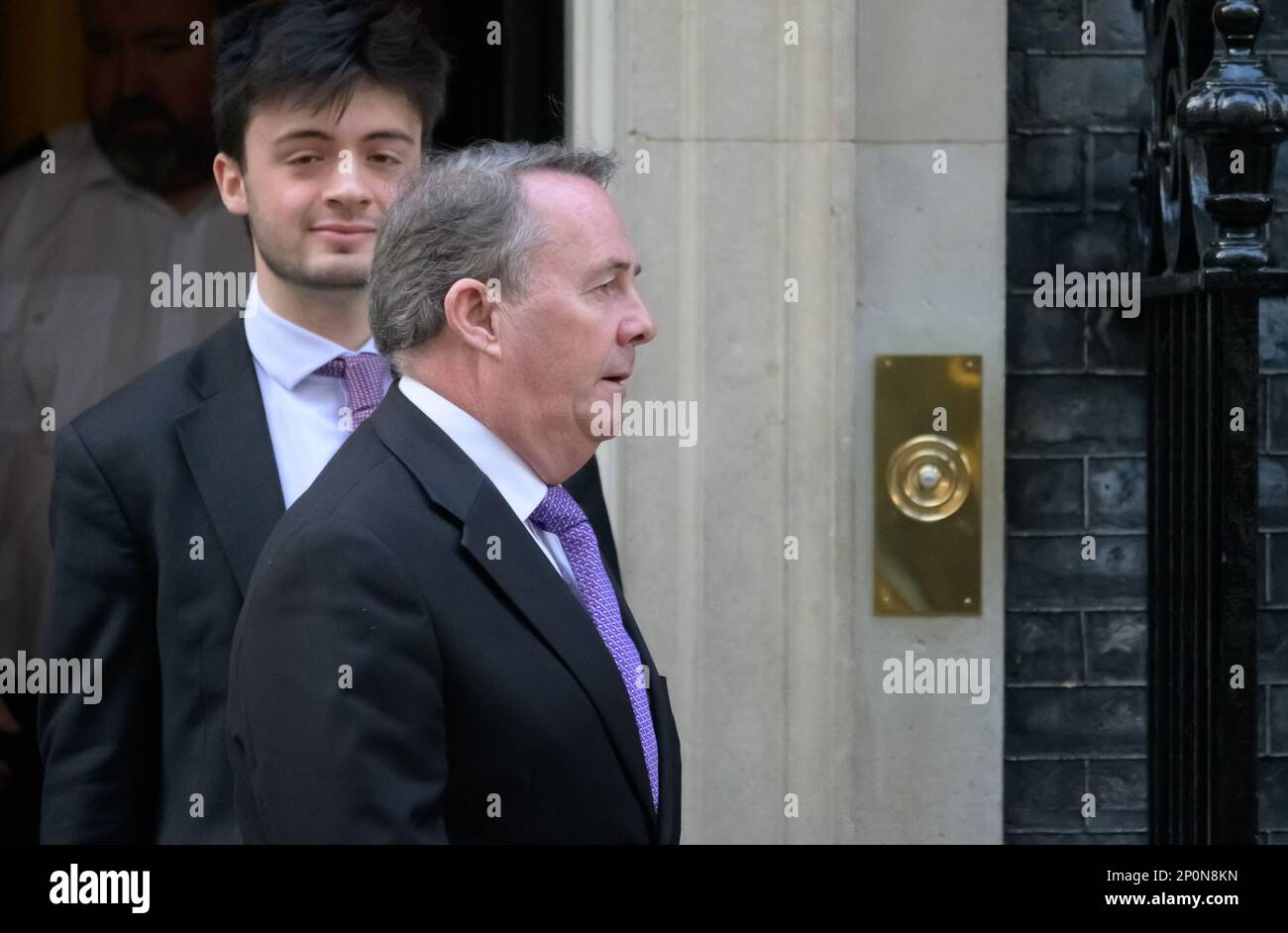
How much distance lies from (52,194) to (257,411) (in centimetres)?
214

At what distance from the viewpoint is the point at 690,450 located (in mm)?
4133

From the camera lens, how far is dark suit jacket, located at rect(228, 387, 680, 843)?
1.96 metres

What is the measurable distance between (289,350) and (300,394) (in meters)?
0.07

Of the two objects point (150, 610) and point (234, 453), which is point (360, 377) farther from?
point (150, 610)

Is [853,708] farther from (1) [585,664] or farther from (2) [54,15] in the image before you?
(2) [54,15]

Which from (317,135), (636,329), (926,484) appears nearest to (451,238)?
(636,329)

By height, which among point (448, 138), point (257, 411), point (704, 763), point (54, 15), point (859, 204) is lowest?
point (704, 763)

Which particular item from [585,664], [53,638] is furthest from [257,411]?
[585,664]

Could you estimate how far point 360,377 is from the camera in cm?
282

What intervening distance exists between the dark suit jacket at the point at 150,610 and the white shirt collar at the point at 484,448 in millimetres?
514

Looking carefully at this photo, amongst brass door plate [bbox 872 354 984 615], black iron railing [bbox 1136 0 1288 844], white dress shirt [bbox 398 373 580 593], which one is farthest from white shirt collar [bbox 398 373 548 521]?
brass door plate [bbox 872 354 984 615]

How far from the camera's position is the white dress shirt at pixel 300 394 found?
9.32ft

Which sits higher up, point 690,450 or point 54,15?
point 54,15

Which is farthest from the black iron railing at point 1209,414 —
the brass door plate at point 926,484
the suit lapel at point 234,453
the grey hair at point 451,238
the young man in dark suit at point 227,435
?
the suit lapel at point 234,453
